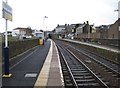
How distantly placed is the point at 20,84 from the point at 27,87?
773 mm

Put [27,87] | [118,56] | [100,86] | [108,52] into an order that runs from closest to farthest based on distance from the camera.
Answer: [27,87] < [100,86] < [118,56] < [108,52]

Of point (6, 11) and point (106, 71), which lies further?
point (106, 71)

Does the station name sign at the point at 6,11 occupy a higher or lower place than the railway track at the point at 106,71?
higher

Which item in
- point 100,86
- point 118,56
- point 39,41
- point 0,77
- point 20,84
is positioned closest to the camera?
point 20,84

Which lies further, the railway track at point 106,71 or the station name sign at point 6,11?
the railway track at point 106,71

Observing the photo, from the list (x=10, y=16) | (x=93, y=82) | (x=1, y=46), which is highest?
(x=10, y=16)

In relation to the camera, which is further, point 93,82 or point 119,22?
point 119,22

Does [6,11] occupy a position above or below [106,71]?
above

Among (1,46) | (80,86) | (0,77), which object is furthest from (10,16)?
(1,46)

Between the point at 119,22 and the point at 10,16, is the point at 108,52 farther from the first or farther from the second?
the point at 119,22

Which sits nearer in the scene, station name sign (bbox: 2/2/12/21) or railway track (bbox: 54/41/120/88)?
station name sign (bbox: 2/2/12/21)

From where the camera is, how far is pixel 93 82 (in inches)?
514

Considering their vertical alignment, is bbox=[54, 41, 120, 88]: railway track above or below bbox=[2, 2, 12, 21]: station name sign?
below

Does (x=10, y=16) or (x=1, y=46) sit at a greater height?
(x=10, y=16)
